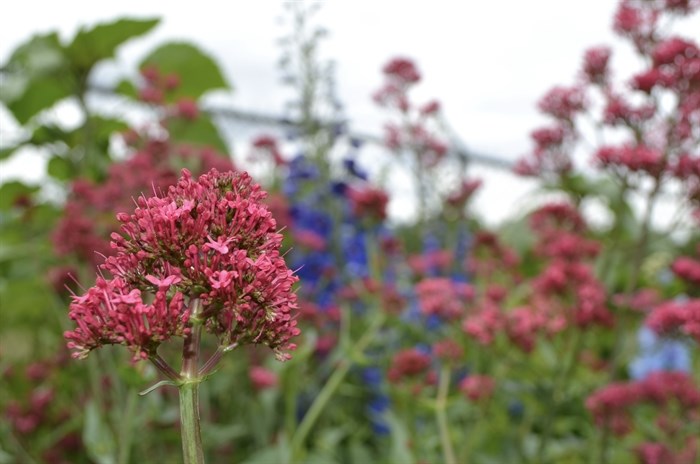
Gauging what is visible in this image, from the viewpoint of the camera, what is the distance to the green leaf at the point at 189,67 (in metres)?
3.63

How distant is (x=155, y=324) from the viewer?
875 millimetres

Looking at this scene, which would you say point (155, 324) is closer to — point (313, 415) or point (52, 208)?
point (313, 415)

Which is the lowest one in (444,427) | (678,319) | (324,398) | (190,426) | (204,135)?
(190,426)

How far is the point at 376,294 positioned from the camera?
3.11m

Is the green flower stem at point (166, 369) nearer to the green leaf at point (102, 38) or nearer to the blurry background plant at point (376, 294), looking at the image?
the blurry background plant at point (376, 294)

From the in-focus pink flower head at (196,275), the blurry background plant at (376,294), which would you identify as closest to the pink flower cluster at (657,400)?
the blurry background plant at (376,294)

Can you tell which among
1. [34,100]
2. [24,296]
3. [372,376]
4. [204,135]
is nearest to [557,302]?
[372,376]

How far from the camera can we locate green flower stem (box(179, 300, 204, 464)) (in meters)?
0.83

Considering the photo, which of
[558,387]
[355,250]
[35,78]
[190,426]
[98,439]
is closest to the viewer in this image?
[190,426]

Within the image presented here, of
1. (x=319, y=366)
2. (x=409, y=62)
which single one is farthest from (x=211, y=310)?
(x=409, y=62)

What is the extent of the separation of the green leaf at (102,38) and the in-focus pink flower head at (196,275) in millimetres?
2395

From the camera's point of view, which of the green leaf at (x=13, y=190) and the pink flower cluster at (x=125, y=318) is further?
the green leaf at (x=13, y=190)

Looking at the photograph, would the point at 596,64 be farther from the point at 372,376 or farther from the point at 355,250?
the point at 355,250

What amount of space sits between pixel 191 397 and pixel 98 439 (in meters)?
1.45
